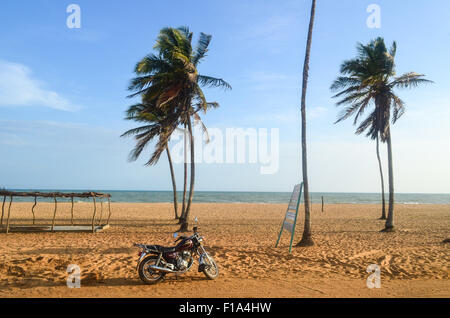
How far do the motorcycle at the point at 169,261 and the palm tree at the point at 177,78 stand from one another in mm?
8127

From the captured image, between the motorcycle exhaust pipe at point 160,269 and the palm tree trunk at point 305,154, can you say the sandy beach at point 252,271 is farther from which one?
the palm tree trunk at point 305,154

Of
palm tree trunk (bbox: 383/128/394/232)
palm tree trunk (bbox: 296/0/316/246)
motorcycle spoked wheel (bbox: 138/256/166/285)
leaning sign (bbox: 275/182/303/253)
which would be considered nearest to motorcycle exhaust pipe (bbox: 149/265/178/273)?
motorcycle spoked wheel (bbox: 138/256/166/285)

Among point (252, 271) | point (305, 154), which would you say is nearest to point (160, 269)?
point (252, 271)

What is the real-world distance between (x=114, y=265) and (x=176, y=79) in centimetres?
949

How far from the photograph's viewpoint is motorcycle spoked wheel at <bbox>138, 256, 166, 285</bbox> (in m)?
5.95

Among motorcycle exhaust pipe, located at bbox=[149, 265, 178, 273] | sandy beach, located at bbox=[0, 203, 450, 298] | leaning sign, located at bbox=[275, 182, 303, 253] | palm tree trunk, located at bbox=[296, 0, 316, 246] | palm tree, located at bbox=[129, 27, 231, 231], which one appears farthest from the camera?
palm tree, located at bbox=[129, 27, 231, 231]

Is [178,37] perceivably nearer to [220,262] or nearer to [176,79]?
[176,79]

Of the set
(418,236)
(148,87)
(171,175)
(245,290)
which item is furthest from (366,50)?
(245,290)

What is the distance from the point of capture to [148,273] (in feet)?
19.8

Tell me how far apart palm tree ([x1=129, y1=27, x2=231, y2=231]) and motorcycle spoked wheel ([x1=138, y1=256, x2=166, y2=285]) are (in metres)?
8.38

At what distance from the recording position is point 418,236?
41.7 ft

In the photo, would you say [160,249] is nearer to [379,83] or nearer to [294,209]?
[294,209]

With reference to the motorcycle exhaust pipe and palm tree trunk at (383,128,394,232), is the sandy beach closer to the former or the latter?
the motorcycle exhaust pipe
